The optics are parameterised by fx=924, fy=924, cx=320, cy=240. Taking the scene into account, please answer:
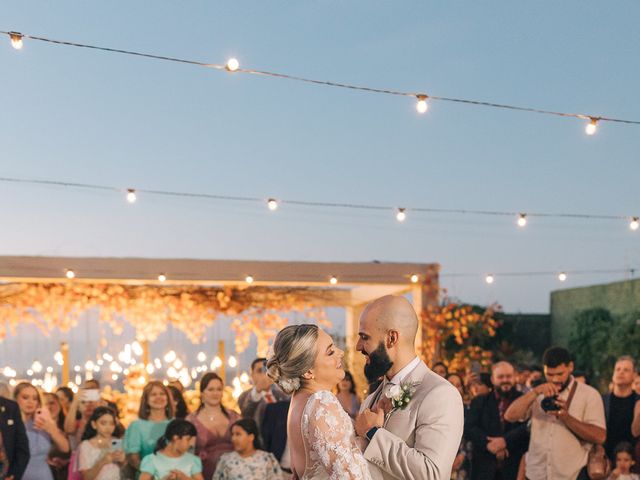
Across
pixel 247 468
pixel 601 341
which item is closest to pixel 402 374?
pixel 247 468

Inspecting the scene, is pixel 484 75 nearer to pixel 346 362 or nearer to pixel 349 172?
pixel 349 172

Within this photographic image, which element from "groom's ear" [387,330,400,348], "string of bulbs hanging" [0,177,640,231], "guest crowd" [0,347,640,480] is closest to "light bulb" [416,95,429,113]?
"guest crowd" [0,347,640,480]

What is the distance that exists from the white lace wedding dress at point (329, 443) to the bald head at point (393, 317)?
0.94ft

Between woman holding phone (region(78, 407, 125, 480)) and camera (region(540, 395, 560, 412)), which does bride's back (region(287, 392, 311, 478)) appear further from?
woman holding phone (region(78, 407, 125, 480))

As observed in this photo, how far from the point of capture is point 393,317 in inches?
119

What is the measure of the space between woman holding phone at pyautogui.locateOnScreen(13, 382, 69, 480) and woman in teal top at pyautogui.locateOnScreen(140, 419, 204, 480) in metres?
0.85

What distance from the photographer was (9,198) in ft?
42.5

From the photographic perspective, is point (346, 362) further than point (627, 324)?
No

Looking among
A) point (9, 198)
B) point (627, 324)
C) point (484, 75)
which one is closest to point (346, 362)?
point (484, 75)

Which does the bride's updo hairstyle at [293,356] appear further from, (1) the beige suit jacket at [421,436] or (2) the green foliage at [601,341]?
(2) the green foliage at [601,341]

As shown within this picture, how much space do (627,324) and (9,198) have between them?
11.3 metres

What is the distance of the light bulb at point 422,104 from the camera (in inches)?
273

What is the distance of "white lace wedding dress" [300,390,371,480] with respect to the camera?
2885 mm

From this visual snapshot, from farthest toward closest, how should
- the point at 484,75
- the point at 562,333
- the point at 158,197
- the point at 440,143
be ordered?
the point at 562,333
the point at 440,143
the point at 484,75
the point at 158,197
